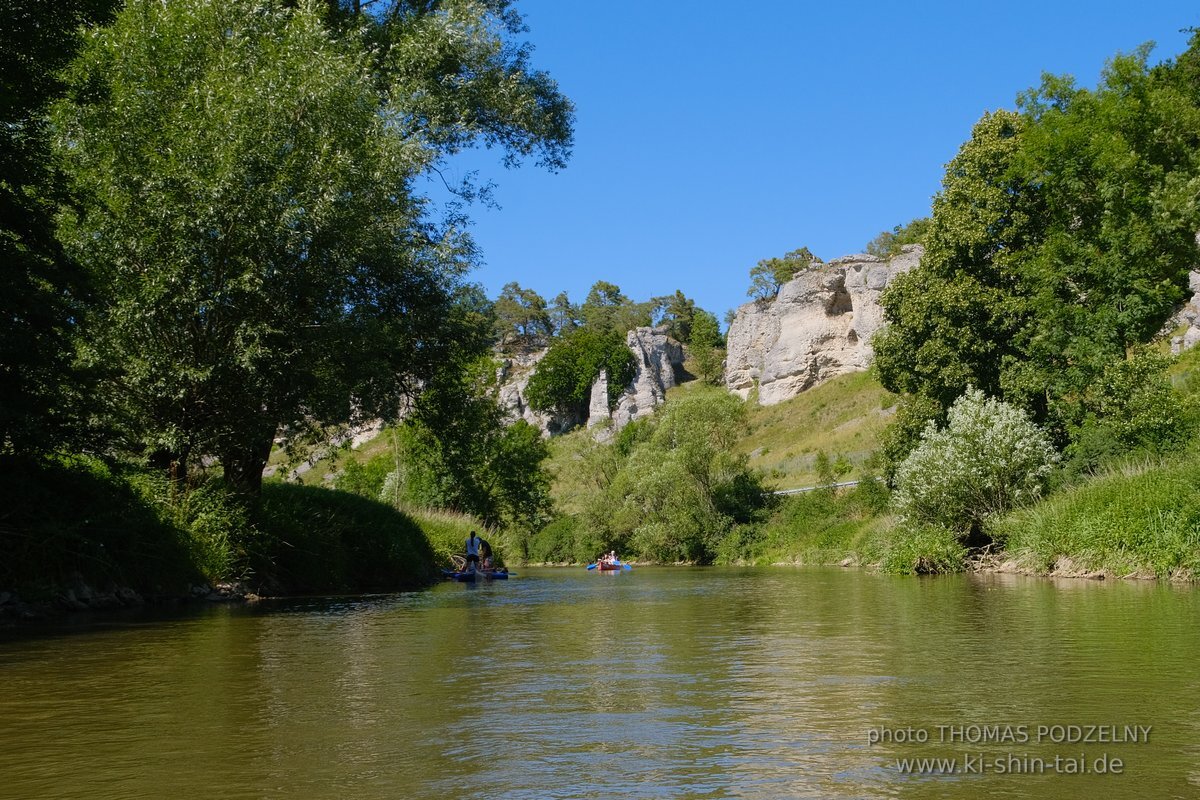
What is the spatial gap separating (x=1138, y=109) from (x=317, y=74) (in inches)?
988

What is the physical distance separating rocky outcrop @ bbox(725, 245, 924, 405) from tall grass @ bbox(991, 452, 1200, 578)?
73.8 m

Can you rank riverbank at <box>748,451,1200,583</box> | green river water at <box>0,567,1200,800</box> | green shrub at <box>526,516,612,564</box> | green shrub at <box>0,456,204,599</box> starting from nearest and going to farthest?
green river water at <box>0,567,1200,800</box>, green shrub at <box>0,456,204,599</box>, riverbank at <box>748,451,1200,583</box>, green shrub at <box>526,516,612,564</box>

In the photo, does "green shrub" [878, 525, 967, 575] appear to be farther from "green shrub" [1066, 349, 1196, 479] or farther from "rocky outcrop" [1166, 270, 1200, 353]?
"rocky outcrop" [1166, 270, 1200, 353]

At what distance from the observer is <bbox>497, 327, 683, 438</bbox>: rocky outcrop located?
125875 mm

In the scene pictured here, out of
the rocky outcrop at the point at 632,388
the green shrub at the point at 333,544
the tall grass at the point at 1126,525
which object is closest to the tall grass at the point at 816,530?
the tall grass at the point at 1126,525

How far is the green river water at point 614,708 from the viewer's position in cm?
477

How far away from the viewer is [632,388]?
12781 centimetres

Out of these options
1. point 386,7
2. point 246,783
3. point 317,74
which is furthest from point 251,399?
point 246,783

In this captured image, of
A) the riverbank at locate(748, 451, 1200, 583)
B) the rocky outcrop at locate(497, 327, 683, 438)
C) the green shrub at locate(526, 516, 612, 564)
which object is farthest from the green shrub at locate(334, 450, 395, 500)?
the rocky outcrop at locate(497, 327, 683, 438)

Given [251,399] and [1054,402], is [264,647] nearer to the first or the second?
[251,399]

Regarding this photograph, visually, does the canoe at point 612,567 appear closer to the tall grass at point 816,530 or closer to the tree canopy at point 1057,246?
the tall grass at point 816,530

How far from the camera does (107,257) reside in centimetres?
1645

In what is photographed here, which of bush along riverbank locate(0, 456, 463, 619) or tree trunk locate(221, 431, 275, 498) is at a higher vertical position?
tree trunk locate(221, 431, 275, 498)

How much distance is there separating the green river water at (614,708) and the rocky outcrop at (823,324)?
87.0 meters
